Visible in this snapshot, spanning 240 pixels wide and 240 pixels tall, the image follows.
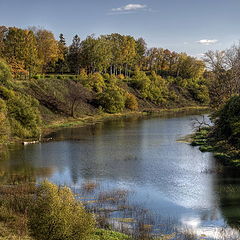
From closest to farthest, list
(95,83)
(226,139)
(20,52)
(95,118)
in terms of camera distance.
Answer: (226,139)
(95,118)
(20,52)
(95,83)

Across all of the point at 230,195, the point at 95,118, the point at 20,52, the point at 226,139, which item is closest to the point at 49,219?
the point at 230,195

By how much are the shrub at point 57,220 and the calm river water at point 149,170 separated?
883 centimetres

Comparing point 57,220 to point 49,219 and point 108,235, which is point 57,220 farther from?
point 108,235

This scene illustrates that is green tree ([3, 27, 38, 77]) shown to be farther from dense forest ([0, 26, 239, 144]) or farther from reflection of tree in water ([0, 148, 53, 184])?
reflection of tree in water ([0, 148, 53, 184])

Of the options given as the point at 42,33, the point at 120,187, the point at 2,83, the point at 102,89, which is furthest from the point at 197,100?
the point at 120,187

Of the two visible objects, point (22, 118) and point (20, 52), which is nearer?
point (22, 118)

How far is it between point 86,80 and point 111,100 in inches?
462

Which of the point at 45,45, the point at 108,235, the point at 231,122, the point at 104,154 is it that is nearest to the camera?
the point at 108,235

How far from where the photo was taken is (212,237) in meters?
20.4

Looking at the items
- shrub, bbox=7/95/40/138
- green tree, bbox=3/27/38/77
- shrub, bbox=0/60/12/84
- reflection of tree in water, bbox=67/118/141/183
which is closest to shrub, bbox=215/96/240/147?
reflection of tree in water, bbox=67/118/141/183

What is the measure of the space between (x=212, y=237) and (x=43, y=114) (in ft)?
191

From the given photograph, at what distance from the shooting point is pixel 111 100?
8950cm

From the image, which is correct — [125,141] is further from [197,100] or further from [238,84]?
[197,100]

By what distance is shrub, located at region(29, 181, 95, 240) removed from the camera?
49.1ft
